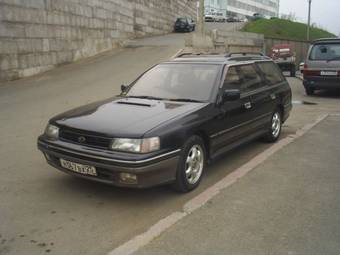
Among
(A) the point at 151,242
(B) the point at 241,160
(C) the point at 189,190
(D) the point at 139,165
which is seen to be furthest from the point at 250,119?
(A) the point at 151,242

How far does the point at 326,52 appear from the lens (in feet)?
47.8

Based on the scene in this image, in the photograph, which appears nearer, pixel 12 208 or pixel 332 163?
pixel 12 208

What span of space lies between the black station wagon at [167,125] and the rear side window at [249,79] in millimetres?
16

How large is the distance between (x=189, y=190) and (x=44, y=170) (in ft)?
6.82

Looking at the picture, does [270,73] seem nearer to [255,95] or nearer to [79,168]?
[255,95]

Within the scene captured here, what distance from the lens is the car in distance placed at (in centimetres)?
1420

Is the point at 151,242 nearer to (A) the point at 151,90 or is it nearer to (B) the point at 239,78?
(A) the point at 151,90

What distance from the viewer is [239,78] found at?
632 centimetres

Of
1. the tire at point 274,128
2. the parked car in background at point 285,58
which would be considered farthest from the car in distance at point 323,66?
the parked car in background at point 285,58

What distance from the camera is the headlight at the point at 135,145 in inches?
171

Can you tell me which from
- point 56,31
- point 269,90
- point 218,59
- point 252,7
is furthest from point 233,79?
point 252,7

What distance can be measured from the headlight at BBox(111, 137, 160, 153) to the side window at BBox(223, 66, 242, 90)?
1.80 metres

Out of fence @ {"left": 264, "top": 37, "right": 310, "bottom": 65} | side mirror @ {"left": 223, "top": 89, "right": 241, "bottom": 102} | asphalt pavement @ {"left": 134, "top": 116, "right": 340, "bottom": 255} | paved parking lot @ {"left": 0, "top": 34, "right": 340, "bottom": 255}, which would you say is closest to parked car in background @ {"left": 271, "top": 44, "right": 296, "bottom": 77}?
fence @ {"left": 264, "top": 37, "right": 310, "bottom": 65}

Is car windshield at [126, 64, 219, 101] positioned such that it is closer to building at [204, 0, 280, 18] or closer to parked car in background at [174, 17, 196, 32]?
parked car in background at [174, 17, 196, 32]
